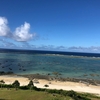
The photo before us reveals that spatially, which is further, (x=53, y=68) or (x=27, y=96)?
(x=53, y=68)

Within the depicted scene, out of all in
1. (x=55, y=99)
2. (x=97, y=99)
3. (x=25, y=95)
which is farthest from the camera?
(x=97, y=99)

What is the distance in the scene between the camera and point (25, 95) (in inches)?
1328

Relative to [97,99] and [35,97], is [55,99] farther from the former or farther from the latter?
[97,99]

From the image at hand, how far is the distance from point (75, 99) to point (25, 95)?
368 inches

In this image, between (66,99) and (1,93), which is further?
(1,93)

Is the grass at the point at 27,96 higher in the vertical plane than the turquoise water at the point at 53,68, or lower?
higher

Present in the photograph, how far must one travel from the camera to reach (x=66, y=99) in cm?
3181

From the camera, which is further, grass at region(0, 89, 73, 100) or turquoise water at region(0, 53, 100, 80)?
turquoise water at region(0, 53, 100, 80)

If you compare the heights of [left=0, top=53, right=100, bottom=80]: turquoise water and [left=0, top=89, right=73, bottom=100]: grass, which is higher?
[left=0, top=89, right=73, bottom=100]: grass

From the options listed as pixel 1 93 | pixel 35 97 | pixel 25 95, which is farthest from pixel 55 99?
pixel 1 93

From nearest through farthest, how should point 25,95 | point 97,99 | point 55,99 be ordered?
point 55,99
point 25,95
point 97,99

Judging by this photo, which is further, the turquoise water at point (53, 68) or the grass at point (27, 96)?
the turquoise water at point (53, 68)

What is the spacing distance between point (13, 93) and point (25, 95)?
2.74m

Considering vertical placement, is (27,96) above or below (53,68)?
above
